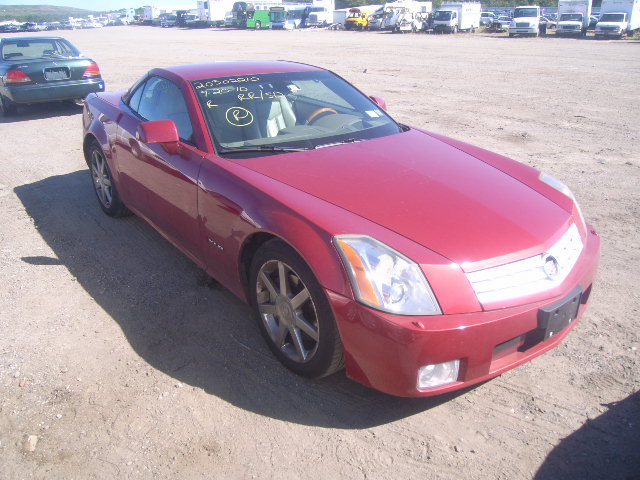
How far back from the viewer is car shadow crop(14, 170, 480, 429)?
2.75 meters

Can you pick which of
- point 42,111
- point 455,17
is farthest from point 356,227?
point 455,17

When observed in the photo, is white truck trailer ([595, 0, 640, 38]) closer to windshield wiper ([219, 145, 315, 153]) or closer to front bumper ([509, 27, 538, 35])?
front bumper ([509, 27, 538, 35])

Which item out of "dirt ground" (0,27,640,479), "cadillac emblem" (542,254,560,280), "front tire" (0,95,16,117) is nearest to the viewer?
"dirt ground" (0,27,640,479)

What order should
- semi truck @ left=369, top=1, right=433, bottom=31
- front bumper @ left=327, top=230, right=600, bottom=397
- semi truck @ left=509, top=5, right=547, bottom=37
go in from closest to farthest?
front bumper @ left=327, top=230, right=600, bottom=397 → semi truck @ left=509, top=5, right=547, bottom=37 → semi truck @ left=369, top=1, right=433, bottom=31

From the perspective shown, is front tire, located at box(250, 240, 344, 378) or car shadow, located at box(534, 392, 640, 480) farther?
front tire, located at box(250, 240, 344, 378)

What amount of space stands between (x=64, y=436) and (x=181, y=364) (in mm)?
701

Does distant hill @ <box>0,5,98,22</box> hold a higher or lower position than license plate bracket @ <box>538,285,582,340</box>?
higher

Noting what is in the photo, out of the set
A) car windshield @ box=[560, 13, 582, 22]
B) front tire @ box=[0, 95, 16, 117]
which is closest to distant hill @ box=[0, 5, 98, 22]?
car windshield @ box=[560, 13, 582, 22]

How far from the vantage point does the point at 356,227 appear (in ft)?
8.29

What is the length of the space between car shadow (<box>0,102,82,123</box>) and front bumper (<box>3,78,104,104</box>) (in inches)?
17.7

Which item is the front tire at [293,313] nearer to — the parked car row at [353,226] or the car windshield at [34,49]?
the parked car row at [353,226]

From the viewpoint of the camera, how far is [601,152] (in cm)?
714

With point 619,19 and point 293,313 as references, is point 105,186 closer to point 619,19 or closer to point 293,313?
point 293,313

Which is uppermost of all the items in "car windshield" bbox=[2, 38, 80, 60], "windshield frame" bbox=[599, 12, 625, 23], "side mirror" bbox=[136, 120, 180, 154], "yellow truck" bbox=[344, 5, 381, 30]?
"yellow truck" bbox=[344, 5, 381, 30]
